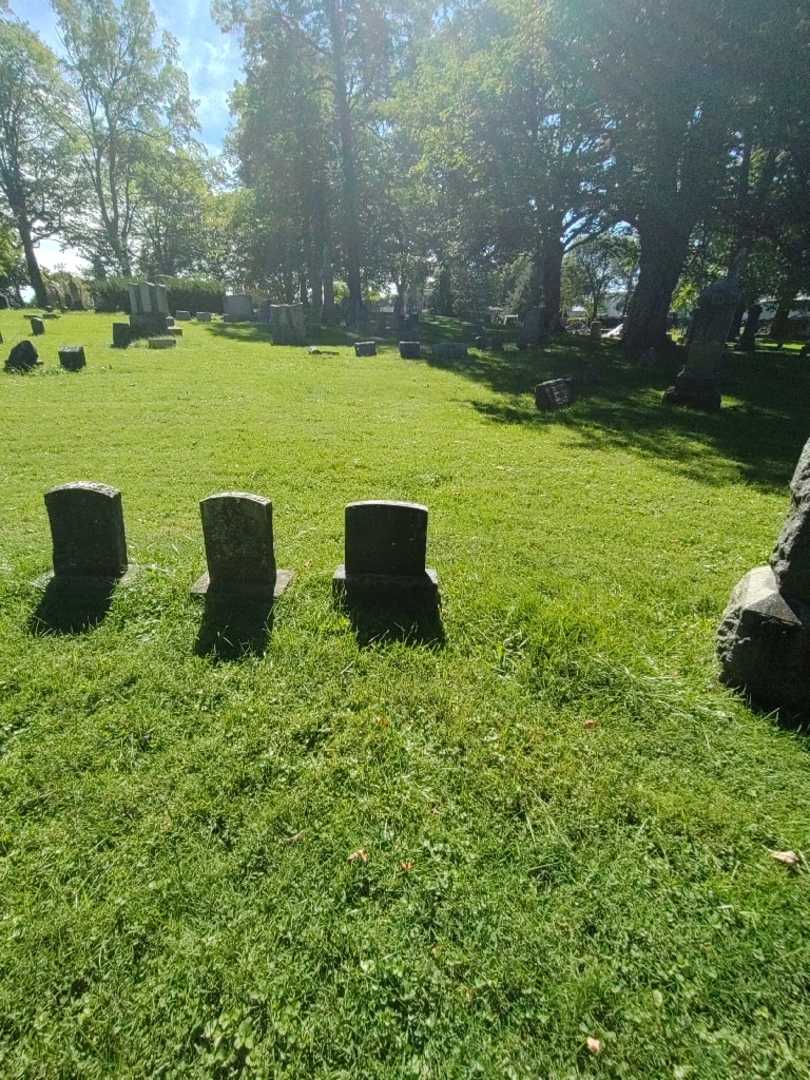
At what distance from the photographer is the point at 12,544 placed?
4.59 meters

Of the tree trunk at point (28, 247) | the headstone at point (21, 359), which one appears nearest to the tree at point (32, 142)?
the tree trunk at point (28, 247)

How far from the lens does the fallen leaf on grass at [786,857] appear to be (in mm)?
2150

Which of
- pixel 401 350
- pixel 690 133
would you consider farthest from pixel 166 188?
pixel 690 133

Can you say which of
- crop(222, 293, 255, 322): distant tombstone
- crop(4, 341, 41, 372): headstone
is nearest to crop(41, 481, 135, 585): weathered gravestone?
crop(4, 341, 41, 372): headstone

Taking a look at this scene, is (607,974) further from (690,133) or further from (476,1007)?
(690,133)

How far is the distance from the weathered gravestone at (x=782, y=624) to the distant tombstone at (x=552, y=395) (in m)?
9.02

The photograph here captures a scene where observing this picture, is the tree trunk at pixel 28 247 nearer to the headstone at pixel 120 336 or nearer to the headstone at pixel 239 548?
the headstone at pixel 120 336

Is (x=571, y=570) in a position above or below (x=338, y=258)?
below

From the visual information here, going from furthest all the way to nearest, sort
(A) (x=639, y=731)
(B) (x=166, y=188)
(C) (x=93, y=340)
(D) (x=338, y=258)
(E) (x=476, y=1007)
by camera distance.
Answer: (B) (x=166, y=188)
(D) (x=338, y=258)
(C) (x=93, y=340)
(A) (x=639, y=731)
(E) (x=476, y=1007)

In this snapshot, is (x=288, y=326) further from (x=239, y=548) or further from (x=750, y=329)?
(x=750, y=329)

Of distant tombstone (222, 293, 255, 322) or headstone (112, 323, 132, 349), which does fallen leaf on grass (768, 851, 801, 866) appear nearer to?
headstone (112, 323, 132, 349)

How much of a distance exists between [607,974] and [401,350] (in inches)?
733

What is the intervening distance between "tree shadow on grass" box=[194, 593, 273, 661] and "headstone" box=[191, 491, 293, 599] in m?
0.07

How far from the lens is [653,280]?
59.8ft
